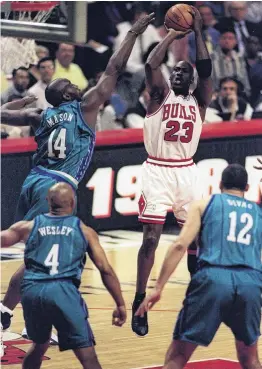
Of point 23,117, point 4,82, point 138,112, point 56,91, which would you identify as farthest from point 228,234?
point 138,112

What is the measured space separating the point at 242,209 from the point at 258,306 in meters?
0.63

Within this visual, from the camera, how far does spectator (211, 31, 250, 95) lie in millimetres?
16062

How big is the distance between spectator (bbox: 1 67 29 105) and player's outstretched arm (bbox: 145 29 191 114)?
181 inches

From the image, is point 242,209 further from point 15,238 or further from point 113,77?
point 113,77

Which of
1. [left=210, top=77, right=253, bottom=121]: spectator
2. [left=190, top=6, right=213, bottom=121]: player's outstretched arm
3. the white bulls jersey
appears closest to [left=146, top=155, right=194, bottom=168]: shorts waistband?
the white bulls jersey

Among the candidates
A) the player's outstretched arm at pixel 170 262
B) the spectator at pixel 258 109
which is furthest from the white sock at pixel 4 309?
the spectator at pixel 258 109

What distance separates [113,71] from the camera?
8914 mm

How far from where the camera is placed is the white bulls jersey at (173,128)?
9.55 m

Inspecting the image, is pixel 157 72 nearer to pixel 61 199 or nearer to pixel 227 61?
pixel 61 199

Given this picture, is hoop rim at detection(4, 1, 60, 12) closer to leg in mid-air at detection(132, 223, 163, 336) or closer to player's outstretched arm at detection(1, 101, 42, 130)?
player's outstretched arm at detection(1, 101, 42, 130)

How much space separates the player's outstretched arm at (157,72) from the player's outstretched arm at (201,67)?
17 centimetres

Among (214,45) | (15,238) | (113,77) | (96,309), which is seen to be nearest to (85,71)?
(214,45)

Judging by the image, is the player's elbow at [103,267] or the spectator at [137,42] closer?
the player's elbow at [103,267]

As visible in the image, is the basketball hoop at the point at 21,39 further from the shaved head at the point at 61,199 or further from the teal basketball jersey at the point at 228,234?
the teal basketball jersey at the point at 228,234
